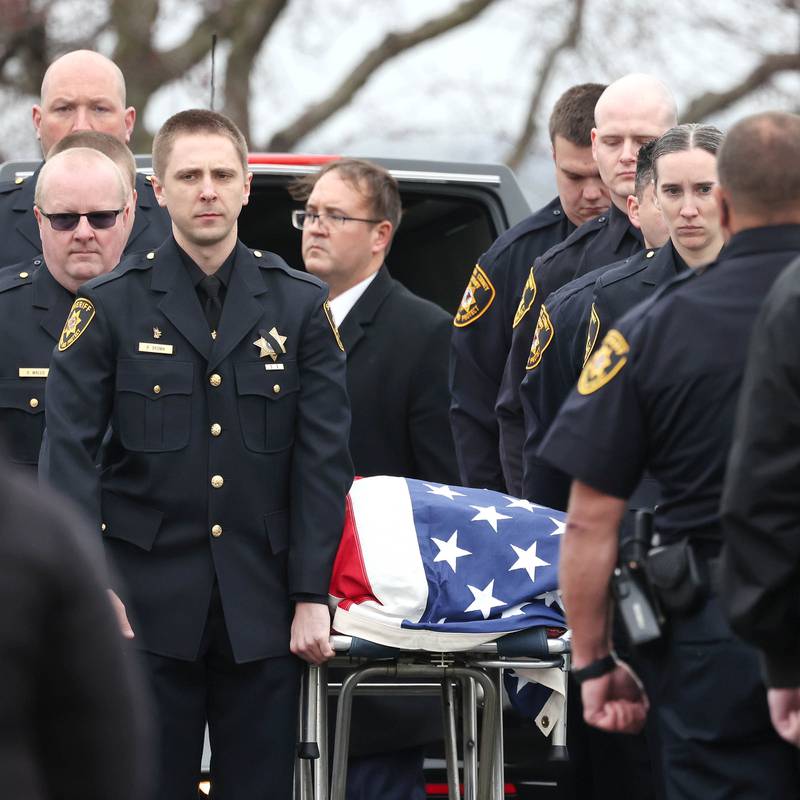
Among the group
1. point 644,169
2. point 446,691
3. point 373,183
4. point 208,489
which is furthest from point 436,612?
point 373,183

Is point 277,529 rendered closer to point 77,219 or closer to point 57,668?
point 77,219

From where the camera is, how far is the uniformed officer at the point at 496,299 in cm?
590

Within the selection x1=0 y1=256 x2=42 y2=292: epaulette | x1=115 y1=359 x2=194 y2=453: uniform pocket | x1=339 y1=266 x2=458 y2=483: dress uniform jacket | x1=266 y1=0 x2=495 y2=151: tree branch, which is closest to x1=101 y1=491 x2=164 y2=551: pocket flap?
x1=115 y1=359 x2=194 y2=453: uniform pocket

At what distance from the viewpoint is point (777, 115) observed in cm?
355

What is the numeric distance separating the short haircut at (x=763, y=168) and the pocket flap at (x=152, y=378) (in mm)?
1528

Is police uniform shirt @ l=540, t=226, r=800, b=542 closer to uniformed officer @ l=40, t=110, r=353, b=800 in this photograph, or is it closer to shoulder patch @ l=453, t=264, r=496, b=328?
uniformed officer @ l=40, t=110, r=353, b=800

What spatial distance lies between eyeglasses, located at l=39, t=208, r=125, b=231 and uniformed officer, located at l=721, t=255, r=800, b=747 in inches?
90.7

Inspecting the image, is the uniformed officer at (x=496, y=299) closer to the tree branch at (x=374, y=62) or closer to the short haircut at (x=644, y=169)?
the short haircut at (x=644, y=169)

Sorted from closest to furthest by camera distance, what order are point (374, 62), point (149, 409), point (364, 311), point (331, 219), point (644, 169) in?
point (149, 409), point (644, 169), point (364, 311), point (331, 219), point (374, 62)

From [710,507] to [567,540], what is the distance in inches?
10.7

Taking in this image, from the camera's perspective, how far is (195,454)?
450 centimetres

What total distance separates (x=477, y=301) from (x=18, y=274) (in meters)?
1.49

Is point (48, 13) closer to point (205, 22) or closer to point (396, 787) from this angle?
point (205, 22)

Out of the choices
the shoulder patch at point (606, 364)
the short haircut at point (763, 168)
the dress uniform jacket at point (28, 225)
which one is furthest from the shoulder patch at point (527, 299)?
the short haircut at point (763, 168)
